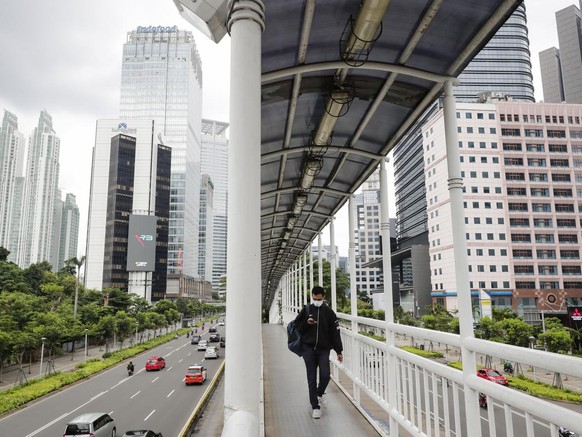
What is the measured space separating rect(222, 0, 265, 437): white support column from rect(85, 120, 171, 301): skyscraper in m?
80.1

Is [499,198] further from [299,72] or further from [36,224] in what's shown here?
[36,224]

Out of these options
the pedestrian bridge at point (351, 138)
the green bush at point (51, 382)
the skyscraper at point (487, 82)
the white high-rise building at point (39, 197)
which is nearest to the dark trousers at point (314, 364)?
the pedestrian bridge at point (351, 138)

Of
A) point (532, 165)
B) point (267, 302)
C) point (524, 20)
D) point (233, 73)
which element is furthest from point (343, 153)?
point (524, 20)

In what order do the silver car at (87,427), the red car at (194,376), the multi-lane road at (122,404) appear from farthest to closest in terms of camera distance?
the red car at (194,376)
the multi-lane road at (122,404)
the silver car at (87,427)

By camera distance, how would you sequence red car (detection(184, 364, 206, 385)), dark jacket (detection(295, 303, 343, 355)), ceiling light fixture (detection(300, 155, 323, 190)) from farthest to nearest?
red car (detection(184, 364, 206, 385)), ceiling light fixture (detection(300, 155, 323, 190)), dark jacket (detection(295, 303, 343, 355))

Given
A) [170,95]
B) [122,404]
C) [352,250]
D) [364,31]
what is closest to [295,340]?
[364,31]

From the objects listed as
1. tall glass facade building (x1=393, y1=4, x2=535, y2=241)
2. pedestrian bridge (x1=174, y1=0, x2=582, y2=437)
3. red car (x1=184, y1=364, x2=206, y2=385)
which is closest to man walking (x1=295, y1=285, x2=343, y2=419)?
pedestrian bridge (x1=174, y1=0, x2=582, y2=437)

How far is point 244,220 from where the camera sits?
6.16 feet

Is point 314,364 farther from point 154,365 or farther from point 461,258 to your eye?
point 154,365

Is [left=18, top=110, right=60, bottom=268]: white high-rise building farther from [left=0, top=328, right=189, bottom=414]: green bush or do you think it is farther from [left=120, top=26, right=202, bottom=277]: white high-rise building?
[left=0, top=328, right=189, bottom=414]: green bush

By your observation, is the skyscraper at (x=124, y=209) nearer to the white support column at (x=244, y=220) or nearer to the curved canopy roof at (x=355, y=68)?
the curved canopy roof at (x=355, y=68)

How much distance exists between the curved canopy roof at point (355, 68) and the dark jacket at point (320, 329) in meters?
2.03

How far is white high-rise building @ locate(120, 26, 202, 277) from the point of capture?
330 feet

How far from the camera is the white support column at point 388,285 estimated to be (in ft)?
12.3
